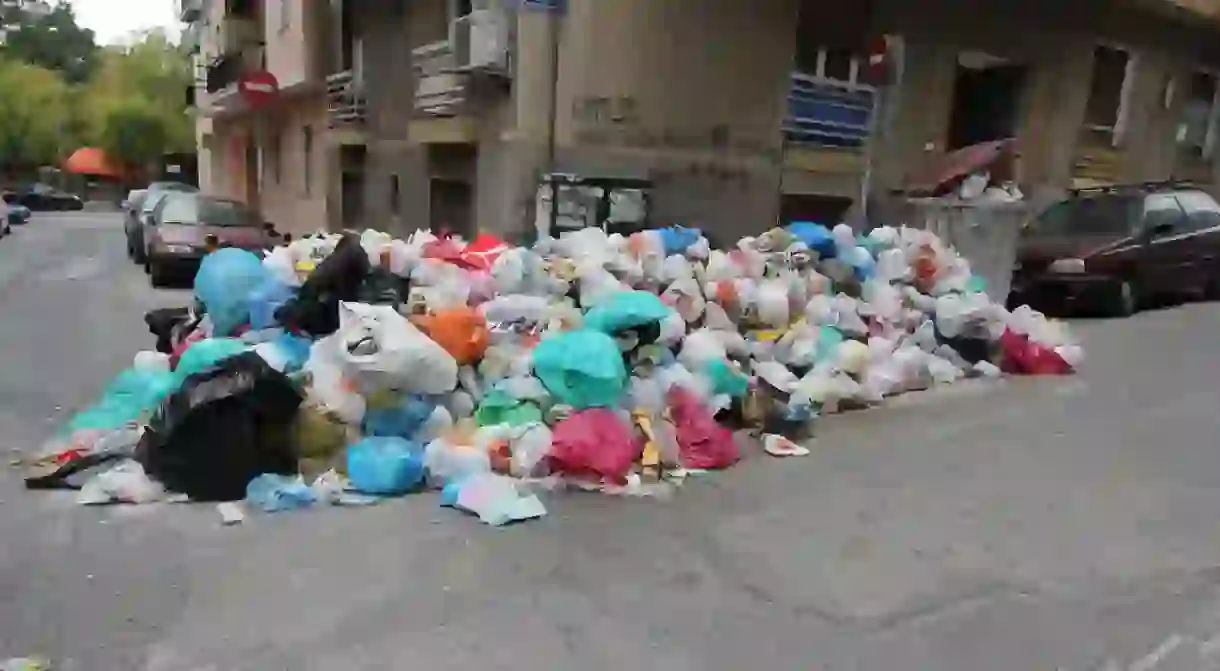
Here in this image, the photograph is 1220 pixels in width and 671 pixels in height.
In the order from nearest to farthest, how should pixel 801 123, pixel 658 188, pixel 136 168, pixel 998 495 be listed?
1. pixel 998 495
2. pixel 658 188
3. pixel 801 123
4. pixel 136 168

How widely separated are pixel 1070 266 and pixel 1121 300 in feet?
2.64

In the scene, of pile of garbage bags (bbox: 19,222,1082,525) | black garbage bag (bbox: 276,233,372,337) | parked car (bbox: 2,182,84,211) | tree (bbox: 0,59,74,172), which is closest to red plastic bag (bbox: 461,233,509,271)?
pile of garbage bags (bbox: 19,222,1082,525)

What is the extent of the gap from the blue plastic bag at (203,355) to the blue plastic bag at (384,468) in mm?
849

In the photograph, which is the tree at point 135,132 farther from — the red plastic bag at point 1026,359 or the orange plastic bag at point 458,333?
the red plastic bag at point 1026,359

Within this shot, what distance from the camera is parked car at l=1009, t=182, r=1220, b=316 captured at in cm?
960

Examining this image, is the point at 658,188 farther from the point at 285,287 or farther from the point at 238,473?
the point at 238,473

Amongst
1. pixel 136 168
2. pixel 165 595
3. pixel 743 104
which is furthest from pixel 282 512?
pixel 136 168

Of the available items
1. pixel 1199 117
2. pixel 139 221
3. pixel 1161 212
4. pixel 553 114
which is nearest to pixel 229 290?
pixel 553 114

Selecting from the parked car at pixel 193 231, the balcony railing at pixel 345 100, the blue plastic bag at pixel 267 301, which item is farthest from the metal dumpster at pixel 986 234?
the balcony railing at pixel 345 100

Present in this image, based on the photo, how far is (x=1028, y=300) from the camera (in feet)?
32.0

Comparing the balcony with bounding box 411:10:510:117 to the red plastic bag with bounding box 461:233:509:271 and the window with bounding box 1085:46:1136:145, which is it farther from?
the window with bounding box 1085:46:1136:145

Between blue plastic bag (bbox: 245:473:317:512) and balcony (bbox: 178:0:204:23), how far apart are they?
1313 inches

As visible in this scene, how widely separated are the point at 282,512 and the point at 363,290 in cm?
178

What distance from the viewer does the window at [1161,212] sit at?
10.1 meters
